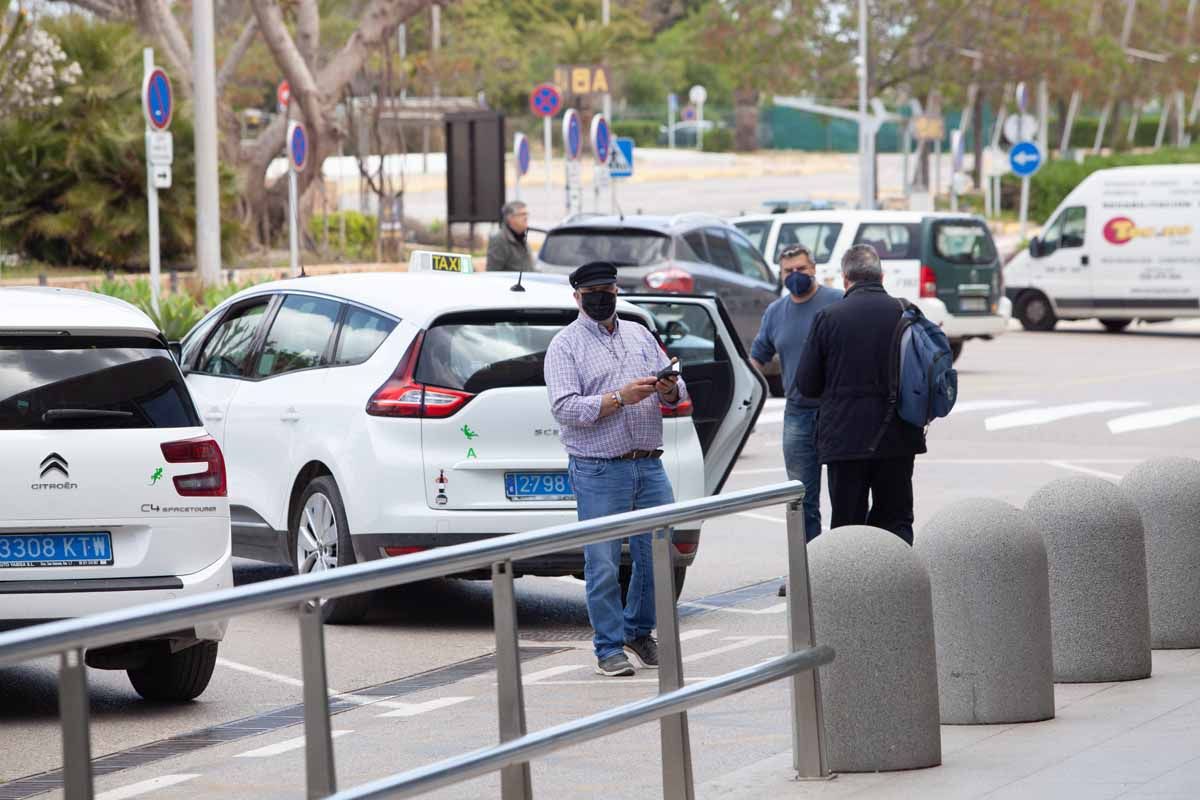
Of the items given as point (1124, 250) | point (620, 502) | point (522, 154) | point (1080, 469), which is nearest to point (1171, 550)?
point (620, 502)

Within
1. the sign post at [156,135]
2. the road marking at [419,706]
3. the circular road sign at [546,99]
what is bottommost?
the road marking at [419,706]

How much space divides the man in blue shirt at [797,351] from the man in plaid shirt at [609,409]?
6.32 ft

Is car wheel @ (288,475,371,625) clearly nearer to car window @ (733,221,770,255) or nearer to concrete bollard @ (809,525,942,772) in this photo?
concrete bollard @ (809,525,942,772)

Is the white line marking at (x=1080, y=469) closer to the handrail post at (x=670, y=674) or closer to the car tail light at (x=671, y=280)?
the car tail light at (x=671, y=280)

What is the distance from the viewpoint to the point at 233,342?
10.8 meters

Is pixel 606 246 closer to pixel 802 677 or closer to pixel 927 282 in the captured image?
pixel 927 282

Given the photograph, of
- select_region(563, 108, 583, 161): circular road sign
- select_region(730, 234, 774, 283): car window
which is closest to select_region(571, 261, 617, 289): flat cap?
select_region(730, 234, 774, 283): car window

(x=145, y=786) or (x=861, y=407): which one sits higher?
(x=861, y=407)

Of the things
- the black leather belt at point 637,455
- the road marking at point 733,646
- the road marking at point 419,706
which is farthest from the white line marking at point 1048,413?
the road marking at point 419,706

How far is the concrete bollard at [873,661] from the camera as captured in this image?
6293 mm

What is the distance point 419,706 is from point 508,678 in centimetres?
30

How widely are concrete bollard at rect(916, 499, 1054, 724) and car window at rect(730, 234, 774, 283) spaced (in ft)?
47.4

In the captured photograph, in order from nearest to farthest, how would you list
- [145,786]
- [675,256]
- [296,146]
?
[145,786] → [675,256] → [296,146]

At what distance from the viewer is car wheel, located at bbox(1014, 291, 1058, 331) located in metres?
32.0
